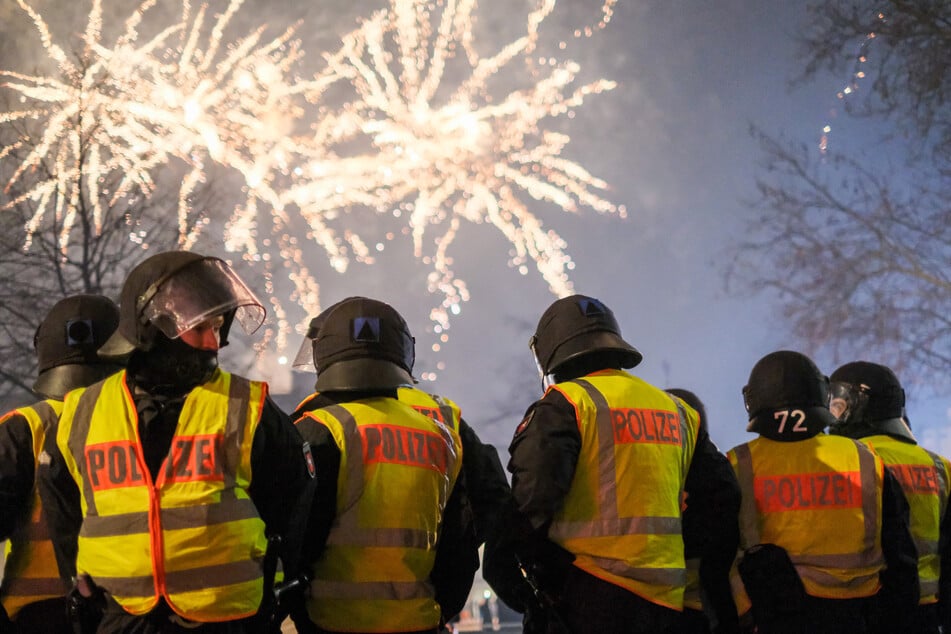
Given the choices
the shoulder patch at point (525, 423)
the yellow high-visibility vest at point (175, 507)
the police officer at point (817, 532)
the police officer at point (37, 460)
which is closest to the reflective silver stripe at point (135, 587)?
the yellow high-visibility vest at point (175, 507)

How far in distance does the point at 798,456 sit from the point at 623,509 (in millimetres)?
1376

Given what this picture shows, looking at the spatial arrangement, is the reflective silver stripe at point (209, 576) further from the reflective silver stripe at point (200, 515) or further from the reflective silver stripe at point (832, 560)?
the reflective silver stripe at point (832, 560)

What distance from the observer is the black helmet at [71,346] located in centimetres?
453

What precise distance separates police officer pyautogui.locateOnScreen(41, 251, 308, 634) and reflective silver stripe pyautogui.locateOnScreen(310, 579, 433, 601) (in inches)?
26.4

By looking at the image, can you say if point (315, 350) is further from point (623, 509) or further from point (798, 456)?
point (798, 456)

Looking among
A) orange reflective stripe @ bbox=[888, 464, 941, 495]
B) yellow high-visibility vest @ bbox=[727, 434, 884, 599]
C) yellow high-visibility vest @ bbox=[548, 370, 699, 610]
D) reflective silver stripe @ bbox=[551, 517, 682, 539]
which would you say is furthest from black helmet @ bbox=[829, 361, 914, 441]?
reflective silver stripe @ bbox=[551, 517, 682, 539]

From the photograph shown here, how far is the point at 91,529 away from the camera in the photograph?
3135mm

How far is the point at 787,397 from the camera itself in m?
5.05

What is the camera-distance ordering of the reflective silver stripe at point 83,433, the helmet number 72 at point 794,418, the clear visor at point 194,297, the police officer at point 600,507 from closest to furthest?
the reflective silver stripe at point 83,433 → the clear visor at point 194,297 → the police officer at point 600,507 → the helmet number 72 at point 794,418

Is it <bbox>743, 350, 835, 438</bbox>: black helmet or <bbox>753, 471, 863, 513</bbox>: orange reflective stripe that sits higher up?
<bbox>743, 350, 835, 438</bbox>: black helmet

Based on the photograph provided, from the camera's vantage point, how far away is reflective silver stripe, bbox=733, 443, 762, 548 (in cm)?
489

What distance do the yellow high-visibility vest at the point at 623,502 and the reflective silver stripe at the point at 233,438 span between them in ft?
4.94

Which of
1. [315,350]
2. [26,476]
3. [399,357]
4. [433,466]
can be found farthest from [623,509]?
[26,476]

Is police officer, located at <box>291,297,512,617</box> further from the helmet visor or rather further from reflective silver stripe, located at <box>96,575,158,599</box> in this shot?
the helmet visor
